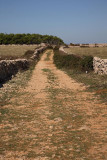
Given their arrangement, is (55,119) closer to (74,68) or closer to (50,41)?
(74,68)

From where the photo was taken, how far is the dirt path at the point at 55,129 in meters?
5.39

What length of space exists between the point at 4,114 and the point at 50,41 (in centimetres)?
13093

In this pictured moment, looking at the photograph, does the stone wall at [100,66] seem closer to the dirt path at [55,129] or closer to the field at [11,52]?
the dirt path at [55,129]

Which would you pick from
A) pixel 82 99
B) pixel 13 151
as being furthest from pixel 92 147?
pixel 82 99

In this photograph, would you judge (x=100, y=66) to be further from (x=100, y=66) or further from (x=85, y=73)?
(x=85, y=73)

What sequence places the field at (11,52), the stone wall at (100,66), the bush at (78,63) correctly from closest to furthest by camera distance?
the stone wall at (100,66)
the bush at (78,63)
the field at (11,52)

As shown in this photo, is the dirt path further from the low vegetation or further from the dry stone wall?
the dry stone wall

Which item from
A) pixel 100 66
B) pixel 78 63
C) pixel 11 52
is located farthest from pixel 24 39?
pixel 100 66

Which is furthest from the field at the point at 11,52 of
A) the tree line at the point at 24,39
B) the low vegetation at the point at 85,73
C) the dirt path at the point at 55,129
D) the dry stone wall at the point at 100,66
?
the tree line at the point at 24,39

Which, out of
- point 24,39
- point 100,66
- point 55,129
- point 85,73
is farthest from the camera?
point 24,39

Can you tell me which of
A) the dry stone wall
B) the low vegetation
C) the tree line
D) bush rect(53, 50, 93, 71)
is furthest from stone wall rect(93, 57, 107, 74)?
the tree line

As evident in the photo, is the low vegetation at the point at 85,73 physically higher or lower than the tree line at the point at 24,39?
lower

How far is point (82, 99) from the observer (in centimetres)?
1082

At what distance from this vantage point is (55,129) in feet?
22.9
